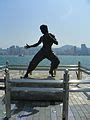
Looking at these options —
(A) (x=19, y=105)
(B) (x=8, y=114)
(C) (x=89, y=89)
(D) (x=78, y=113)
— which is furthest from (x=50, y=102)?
(C) (x=89, y=89)

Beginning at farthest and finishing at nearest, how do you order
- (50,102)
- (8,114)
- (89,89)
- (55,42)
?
(55,42), (50,102), (8,114), (89,89)

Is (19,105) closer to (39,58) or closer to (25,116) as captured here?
(25,116)

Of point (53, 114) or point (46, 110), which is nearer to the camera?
point (53, 114)

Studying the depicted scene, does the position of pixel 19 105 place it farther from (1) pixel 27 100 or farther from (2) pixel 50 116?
(2) pixel 50 116

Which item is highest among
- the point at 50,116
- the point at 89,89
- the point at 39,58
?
the point at 39,58

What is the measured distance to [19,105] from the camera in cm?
840

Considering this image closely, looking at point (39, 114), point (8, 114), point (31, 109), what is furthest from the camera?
point (31, 109)

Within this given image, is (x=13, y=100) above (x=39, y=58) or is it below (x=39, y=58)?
below

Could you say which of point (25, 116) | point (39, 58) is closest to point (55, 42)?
point (39, 58)

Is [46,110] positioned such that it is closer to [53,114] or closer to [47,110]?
[47,110]

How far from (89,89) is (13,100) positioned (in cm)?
361

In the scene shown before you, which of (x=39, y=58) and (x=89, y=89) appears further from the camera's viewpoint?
(x=39, y=58)

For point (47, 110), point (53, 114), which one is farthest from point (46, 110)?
point (53, 114)

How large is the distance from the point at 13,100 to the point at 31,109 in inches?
51.2
